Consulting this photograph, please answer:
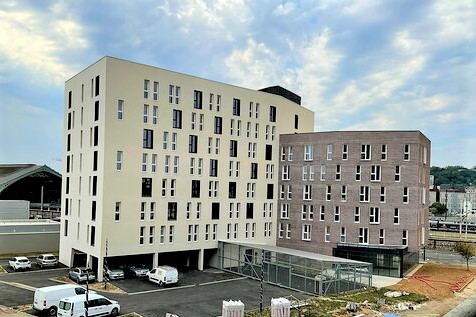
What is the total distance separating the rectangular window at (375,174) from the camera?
143 feet

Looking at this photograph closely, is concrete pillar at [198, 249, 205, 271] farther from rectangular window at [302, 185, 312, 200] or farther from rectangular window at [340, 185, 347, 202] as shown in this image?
rectangular window at [340, 185, 347, 202]

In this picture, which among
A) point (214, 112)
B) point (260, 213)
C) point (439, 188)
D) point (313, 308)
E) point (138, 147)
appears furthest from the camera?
point (439, 188)

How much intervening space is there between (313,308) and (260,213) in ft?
63.6

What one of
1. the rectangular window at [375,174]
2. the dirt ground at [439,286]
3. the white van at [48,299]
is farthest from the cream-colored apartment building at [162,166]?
the dirt ground at [439,286]

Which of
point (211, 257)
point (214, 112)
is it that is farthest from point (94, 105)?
point (211, 257)

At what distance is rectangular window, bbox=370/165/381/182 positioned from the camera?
4350 cm

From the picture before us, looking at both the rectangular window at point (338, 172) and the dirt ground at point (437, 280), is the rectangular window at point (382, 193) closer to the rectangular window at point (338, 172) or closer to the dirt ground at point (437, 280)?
the rectangular window at point (338, 172)

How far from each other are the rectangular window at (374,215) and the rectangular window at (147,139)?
2205cm

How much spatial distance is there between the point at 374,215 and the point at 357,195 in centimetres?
250

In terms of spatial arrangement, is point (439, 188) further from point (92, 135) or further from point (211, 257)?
point (92, 135)

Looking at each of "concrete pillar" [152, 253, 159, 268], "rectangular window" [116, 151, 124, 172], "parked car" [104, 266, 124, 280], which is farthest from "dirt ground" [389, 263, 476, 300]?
"rectangular window" [116, 151, 124, 172]

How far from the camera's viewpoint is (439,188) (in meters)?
132

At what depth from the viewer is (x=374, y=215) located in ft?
143

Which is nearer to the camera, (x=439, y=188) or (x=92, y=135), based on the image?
(x=92, y=135)
